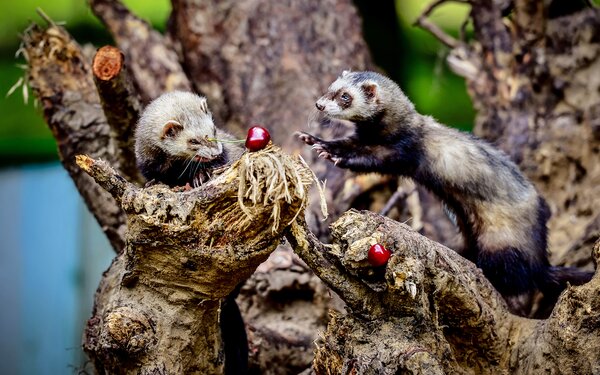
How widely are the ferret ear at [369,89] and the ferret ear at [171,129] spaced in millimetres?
1292

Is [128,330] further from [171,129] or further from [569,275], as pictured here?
[569,275]

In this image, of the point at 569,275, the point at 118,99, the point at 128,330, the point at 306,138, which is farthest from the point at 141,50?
the point at 569,275

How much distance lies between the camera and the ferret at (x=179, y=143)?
395 centimetres

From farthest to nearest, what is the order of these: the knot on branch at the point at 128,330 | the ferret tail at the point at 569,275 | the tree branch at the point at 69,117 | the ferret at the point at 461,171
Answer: the tree branch at the point at 69,117 < the ferret at the point at 461,171 < the ferret tail at the point at 569,275 < the knot on branch at the point at 128,330

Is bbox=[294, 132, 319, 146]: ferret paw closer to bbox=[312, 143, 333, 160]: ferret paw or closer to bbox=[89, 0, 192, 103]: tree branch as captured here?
bbox=[312, 143, 333, 160]: ferret paw

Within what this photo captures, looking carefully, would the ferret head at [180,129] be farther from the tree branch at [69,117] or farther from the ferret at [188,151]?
the tree branch at [69,117]

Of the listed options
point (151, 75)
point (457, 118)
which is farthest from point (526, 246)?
point (457, 118)

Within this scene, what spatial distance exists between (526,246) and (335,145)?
127 cm

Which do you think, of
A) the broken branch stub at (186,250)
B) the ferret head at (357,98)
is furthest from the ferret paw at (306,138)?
the broken branch stub at (186,250)

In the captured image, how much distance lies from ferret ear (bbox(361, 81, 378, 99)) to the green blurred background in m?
3.06

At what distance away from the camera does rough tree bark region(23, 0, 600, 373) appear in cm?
321

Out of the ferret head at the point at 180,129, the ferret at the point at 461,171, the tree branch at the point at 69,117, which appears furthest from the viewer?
the tree branch at the point at 69,117

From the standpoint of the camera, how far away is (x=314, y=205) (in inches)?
210

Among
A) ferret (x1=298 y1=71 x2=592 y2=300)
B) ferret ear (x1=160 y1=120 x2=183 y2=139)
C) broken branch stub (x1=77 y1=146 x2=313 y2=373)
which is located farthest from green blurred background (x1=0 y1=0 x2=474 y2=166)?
broken branch stub (x1=77 y1=146 x2=313 y2=373)
